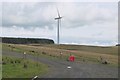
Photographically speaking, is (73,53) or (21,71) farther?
(73,53)

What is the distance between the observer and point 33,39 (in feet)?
647

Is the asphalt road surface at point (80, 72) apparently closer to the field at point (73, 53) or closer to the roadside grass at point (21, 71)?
the roadside grass at point (21, 71)

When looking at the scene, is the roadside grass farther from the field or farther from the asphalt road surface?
the field

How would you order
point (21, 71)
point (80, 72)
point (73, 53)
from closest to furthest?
1. point (21, 71)
2. point (80, 72)
3. point (73, 53)

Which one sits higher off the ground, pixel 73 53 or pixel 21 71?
pixel 73 53

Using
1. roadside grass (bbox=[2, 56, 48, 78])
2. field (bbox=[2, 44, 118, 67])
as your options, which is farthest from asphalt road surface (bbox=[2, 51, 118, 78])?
field (bbox=[2, 44, 118, 67])

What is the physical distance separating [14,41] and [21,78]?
151681 mm

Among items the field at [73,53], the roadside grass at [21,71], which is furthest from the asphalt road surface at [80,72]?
the field at [73,53]

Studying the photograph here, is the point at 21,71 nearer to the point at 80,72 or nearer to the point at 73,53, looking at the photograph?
the point at 80,72

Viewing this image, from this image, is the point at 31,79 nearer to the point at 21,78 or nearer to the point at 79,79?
the point at 21,78

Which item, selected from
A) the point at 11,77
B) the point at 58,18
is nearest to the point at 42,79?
the point at 11,77

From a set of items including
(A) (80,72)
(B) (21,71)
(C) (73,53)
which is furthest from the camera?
(C) (73,53)

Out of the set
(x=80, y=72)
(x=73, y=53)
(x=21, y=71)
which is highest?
(x=73, y=53)

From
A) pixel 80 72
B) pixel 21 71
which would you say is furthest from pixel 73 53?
pixel 21 71
